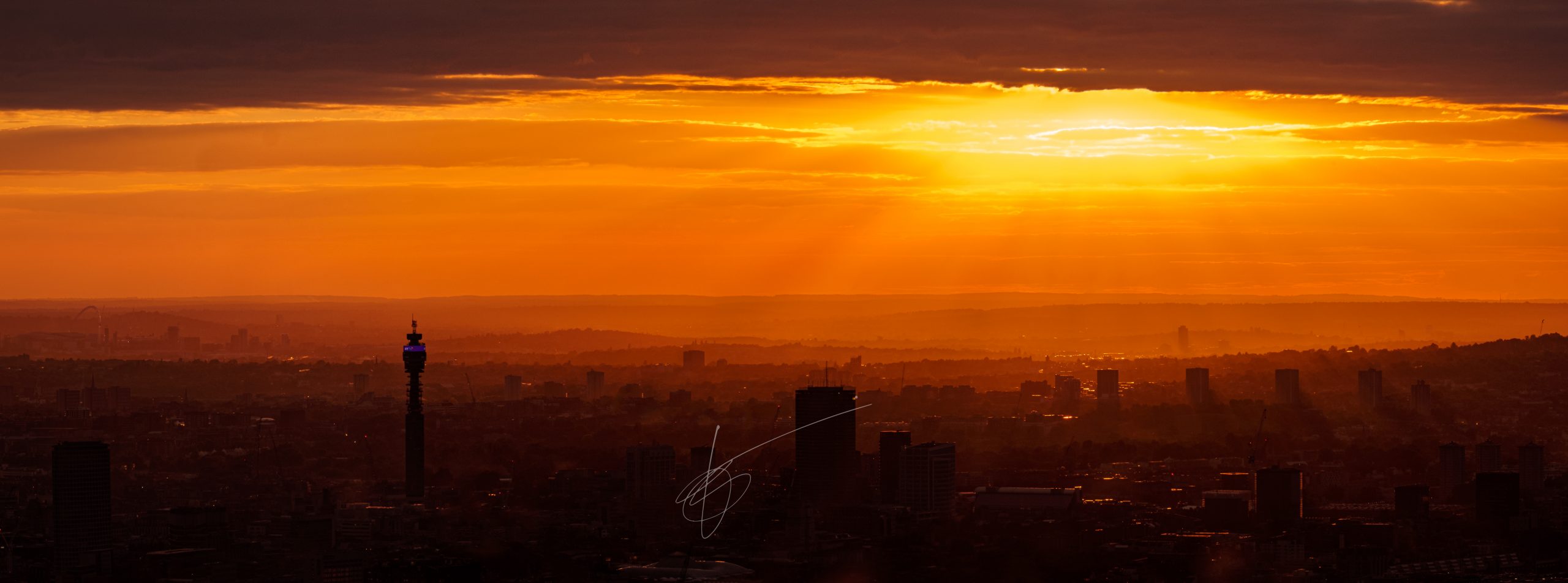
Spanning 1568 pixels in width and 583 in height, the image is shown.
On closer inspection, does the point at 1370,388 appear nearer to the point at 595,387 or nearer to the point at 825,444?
the point at 595,387

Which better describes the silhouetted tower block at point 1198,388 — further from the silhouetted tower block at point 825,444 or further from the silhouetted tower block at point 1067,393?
the silhouetted tower block at point 825,444

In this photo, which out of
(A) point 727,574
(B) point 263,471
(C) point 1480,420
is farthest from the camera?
(C) point 1480,420

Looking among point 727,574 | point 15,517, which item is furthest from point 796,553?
point 15,517

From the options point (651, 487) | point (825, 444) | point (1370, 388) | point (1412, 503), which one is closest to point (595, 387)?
point (1370, 388)

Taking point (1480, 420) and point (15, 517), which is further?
point (1480, 420)

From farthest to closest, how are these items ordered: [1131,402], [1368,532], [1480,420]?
[1131,402] < [1480,420] < [1368,532]

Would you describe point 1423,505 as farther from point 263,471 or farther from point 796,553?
point 263,471

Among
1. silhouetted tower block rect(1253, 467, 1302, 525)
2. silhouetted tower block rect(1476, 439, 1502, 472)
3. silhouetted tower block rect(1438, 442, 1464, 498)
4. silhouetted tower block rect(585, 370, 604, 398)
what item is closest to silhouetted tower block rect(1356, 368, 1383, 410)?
silhouetted tower block rect(1476, 439, 1502, 472)

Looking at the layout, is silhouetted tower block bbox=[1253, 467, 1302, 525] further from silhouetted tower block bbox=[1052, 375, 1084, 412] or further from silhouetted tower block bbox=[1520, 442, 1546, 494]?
silhouetted tower block bbox=[1052, 375, 1084, 412]
